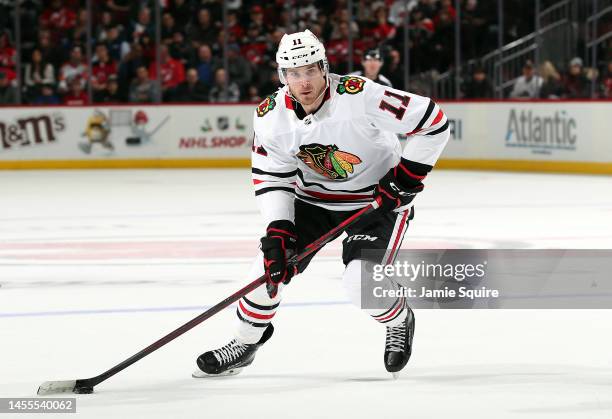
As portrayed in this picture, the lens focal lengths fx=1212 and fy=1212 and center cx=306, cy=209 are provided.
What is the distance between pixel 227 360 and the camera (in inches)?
149

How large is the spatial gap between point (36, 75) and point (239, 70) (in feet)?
7.34

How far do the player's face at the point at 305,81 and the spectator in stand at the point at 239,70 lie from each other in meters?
9.97

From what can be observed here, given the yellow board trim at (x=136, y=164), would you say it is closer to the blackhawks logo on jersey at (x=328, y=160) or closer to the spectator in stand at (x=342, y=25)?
the spectator in stand at (x=342, y=25)

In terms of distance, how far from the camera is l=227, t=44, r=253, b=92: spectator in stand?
1358cm

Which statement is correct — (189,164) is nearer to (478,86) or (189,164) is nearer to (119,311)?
(478,86)

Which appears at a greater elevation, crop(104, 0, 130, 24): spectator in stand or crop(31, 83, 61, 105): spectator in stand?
crop(104, 0, 130, 24): spectator in stand

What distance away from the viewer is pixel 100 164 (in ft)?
44.0

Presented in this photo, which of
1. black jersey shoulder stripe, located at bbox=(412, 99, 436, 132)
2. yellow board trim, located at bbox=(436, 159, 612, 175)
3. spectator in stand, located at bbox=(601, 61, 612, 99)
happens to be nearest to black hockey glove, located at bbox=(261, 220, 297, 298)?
black jersey shoulder stripe, located at bbox=(412, 99, 436, 132)

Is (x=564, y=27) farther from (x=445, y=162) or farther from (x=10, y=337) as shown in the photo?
(x=10, y=337)

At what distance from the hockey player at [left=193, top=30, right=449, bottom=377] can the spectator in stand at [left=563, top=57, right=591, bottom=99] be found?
8.86 m

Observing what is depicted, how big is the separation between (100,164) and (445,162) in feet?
12.5

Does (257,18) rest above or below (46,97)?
above

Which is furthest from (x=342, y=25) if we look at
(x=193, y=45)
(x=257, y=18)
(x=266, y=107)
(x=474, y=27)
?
(x=266, y=107)

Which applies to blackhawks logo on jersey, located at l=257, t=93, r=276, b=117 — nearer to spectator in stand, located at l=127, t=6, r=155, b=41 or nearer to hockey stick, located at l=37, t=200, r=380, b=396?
hockey stick, located at l=37, t=200, r=380, b=396
